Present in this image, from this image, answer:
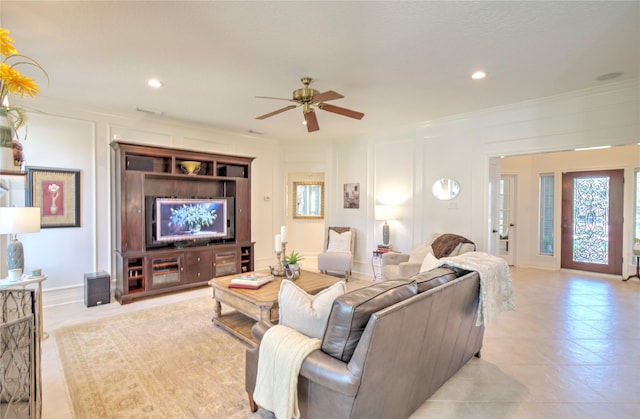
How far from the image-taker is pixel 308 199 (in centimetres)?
793

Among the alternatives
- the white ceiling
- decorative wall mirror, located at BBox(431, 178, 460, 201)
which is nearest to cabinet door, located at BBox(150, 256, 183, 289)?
the white ceiling

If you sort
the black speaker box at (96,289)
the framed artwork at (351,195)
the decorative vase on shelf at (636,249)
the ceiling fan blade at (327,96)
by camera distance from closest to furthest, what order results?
the ceiling fan blade at (327,96), the black speaker box at (96,289), the decorative vase on shelf at (636,249), the framed artwork at (351,195)

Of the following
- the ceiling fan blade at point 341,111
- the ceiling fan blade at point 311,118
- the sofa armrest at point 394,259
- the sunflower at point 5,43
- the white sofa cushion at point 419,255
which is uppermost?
the ceiling fan blade at point 341,111

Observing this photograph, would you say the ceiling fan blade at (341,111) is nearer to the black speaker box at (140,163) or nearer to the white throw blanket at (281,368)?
the white throw blanket at (281,368)

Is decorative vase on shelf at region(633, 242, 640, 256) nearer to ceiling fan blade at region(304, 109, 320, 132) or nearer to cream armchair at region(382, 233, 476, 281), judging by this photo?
cream armchair at region(382, 233, 476, 281)

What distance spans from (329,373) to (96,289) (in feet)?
12.7

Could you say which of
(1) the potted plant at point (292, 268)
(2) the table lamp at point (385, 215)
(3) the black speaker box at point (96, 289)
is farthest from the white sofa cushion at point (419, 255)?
(3) the black speaker box at point (96, 289)

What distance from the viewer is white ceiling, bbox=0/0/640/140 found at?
212cm

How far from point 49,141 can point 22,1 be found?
2.49 m

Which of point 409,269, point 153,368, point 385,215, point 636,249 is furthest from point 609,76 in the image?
point 153,368

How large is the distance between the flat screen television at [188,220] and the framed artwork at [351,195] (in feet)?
7.38

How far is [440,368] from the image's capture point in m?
2.07

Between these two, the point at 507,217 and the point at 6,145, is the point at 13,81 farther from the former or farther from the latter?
the point at 507,217

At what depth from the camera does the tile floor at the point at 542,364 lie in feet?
6.57
